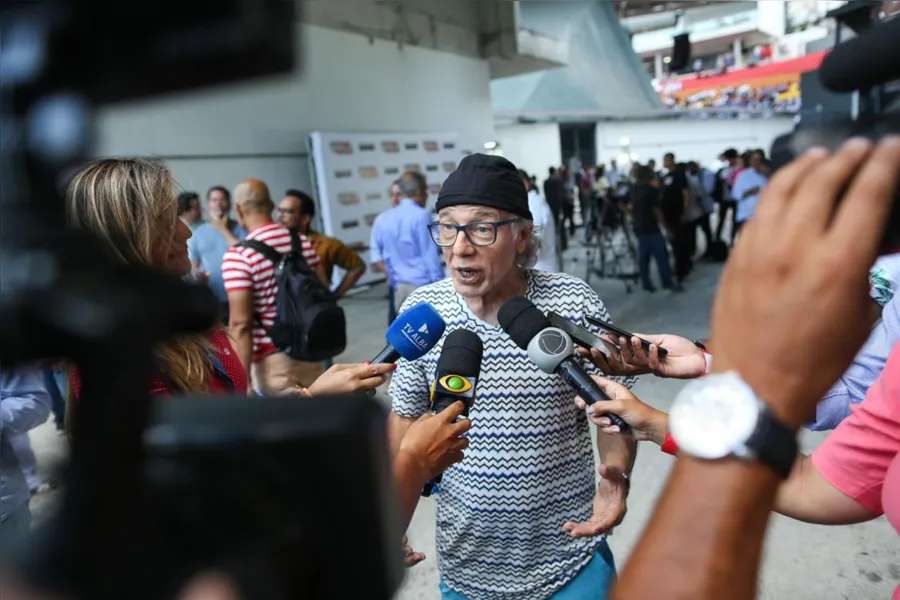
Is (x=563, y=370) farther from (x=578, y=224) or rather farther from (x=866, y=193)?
(x=578, y=224)

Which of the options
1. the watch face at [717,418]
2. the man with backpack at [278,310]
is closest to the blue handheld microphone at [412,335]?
the watch face at [717,418]

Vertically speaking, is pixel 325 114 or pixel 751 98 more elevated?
pixel 751 98

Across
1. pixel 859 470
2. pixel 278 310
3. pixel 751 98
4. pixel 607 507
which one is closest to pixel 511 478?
pixel 607 507

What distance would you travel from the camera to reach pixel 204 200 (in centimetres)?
731

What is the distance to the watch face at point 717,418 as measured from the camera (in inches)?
20.4

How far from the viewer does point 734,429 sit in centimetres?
52

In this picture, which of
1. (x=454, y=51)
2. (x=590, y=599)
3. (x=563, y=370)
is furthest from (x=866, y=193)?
(x=454, y=51)

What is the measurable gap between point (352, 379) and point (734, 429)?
98 cm

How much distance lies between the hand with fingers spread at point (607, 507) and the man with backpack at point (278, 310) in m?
1.98

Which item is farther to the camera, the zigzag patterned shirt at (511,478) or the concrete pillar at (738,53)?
the concrete pillar at (738,53)

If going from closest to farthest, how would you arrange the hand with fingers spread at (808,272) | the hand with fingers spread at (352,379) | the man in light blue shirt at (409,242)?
the hand with fingers spread at (808,272) → the hand with fingers spread at (352,379) → the man in light blue shirt at (409,242)

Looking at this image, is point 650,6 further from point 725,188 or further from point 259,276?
point 259,276

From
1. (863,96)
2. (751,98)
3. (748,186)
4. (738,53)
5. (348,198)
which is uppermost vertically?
(738,53)

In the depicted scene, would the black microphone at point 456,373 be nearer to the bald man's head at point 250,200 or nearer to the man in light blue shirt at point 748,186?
the bald man's head at point 250,200
